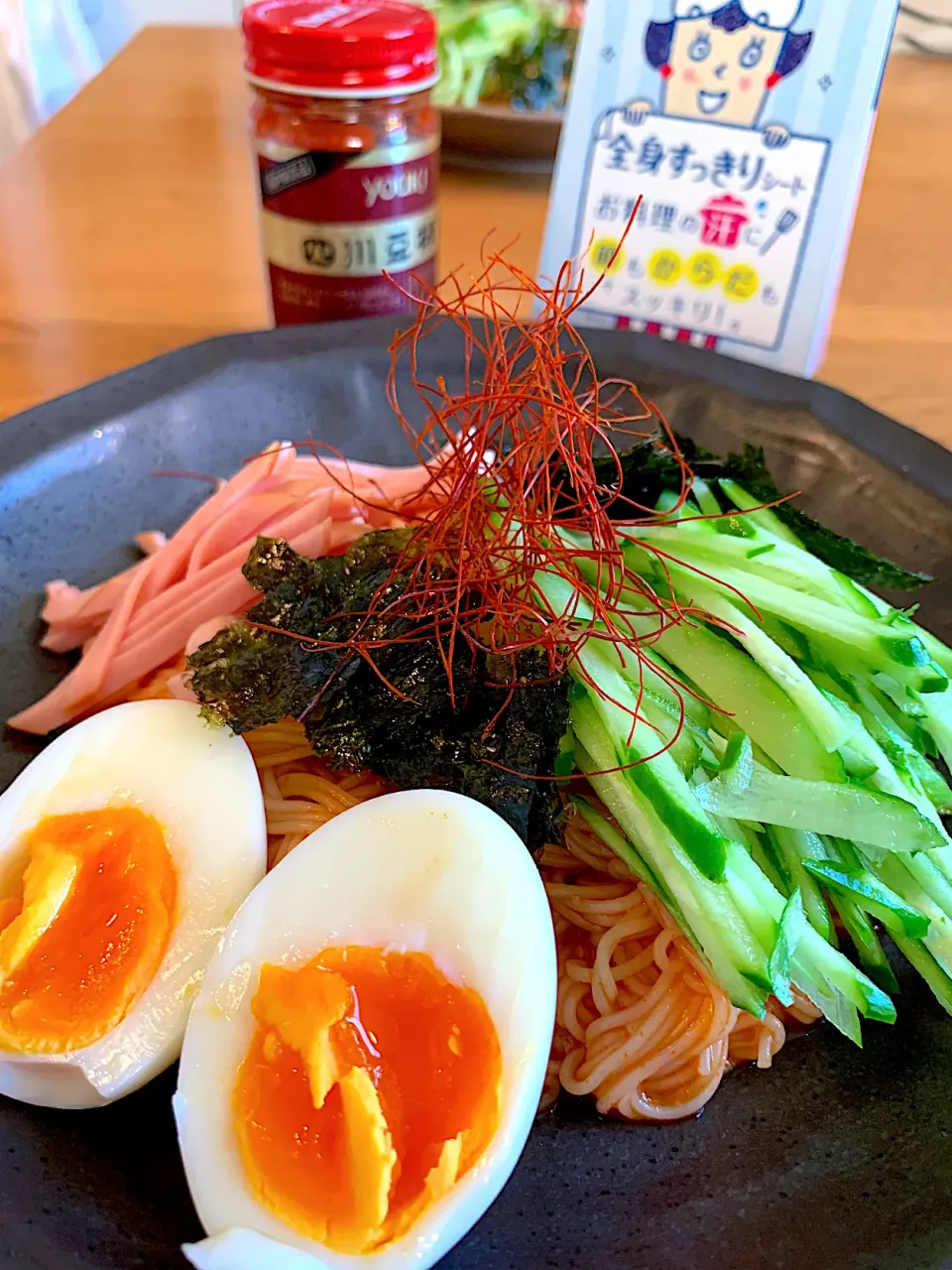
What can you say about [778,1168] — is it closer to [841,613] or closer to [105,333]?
[841,613]

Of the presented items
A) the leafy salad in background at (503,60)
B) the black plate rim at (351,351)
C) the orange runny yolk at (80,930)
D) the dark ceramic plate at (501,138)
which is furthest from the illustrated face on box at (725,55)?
the orange runny yolk at (80,930)

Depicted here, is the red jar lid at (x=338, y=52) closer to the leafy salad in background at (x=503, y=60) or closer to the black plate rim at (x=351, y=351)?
the black plate rim at (x=351, y=351)

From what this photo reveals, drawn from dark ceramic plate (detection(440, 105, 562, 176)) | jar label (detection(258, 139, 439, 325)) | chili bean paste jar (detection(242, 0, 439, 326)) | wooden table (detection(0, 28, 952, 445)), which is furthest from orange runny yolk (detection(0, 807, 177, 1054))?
dark ceramic plate (detection(440, 105, 562, 176))

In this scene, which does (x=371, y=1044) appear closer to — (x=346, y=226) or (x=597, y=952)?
(x=597, y=952)

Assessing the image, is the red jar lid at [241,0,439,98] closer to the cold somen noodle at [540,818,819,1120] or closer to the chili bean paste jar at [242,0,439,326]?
the chili bean paste jar at [242,0,439,326]

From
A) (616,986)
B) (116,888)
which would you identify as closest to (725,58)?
(616,986)

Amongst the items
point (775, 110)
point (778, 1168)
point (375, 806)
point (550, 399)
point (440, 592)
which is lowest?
point (778, 1168)

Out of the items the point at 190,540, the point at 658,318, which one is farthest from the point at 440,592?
the point at 658,318
